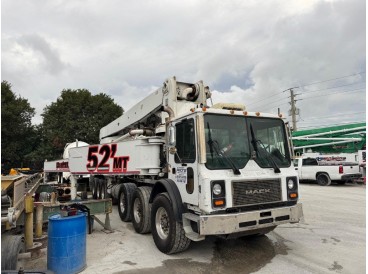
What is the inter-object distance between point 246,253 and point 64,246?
3273mm

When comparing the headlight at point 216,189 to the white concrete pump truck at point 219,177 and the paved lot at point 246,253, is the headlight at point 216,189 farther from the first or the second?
the paved lot at point 246,253

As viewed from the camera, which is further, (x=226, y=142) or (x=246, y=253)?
(x=246, y=253)

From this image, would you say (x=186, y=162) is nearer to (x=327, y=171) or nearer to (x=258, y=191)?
(x=258, y=191)

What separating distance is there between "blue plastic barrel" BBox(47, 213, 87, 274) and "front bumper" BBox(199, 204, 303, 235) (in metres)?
2.07

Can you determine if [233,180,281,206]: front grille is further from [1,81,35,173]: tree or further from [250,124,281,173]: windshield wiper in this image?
[1,81,35,173]: tree

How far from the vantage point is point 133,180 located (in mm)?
8508

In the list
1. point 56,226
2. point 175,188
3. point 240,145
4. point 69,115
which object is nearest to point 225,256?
point 175,188

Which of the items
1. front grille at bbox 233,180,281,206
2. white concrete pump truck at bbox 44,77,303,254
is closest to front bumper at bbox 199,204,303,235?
white concrete pump truck at bbox 44,77,303,254

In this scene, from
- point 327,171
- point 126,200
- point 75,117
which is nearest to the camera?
point 126,200

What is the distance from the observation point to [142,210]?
22.2 ft

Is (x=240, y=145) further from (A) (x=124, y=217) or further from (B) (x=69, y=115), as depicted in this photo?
(B) (x=69, y=115)

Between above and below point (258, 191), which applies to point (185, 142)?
above

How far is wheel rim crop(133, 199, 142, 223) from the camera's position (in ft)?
23.3

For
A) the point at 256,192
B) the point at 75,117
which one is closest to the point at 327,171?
the point at 256,192
